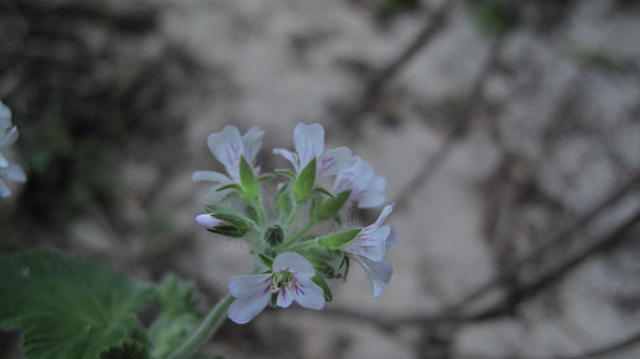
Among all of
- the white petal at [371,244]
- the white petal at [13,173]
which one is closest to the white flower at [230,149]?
the white petal at [371,244]

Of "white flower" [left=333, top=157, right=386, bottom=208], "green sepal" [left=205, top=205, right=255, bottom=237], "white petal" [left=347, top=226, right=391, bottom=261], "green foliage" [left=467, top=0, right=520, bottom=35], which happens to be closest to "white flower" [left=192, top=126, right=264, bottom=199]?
"green sepal" [left=205, top=205, right=255, bottom=237]

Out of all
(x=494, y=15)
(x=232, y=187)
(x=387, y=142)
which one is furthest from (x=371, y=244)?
(x=494, y=15)

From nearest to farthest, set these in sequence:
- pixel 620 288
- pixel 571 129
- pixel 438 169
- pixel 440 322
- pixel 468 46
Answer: pixel 440 322 → pixel 620 288 → pixel 438 169 → pixel 571 129 → pixel 468 46

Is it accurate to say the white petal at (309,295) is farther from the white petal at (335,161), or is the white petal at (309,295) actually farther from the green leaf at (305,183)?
the white petal at (335,161)

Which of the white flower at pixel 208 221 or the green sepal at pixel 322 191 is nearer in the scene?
the white flower at pixel 208 221

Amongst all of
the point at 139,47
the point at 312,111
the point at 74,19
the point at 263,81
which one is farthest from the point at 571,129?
the point at 74,19

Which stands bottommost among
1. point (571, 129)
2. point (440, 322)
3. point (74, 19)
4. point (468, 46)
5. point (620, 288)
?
point (440, 322)

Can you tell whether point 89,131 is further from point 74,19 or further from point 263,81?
point 263,81

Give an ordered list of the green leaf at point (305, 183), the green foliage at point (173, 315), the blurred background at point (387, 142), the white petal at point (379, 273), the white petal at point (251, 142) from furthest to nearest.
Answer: the blurred background at point (387, 142) < the green foliage at point (173, 315) < the white petal at point (251, 142) < the green leaf at point (305, 183) < the white petal at point (379, 273)
